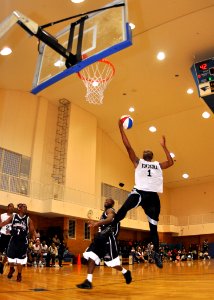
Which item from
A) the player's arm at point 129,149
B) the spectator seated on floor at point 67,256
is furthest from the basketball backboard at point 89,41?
the spectator seated on floor at point 67,256

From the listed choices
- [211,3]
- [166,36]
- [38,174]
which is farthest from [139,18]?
[38,174]

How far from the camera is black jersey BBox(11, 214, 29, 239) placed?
22.2 feet

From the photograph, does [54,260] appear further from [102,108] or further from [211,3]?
[211,3]

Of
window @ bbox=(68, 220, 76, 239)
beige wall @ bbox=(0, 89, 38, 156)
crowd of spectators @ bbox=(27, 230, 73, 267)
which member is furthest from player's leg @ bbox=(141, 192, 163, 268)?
window @ bbox=(68, 220, 76, 239)

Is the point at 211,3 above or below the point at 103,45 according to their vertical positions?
above

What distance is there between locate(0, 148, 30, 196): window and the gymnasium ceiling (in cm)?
408

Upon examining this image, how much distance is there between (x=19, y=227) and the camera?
682 centimetres

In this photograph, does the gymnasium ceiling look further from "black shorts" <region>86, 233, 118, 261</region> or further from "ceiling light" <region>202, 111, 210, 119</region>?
"black shorts" <region>86, 233, 118, 261</region>

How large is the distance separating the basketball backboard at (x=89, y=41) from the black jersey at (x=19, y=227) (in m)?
2.74

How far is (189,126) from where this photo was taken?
79.2ft

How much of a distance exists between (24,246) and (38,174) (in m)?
13.7

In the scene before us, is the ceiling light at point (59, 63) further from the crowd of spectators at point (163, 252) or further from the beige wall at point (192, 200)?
the beige wall at point (192, 200)

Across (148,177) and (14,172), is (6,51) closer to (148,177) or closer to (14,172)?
(14,172)

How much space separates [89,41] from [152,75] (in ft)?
40.7
